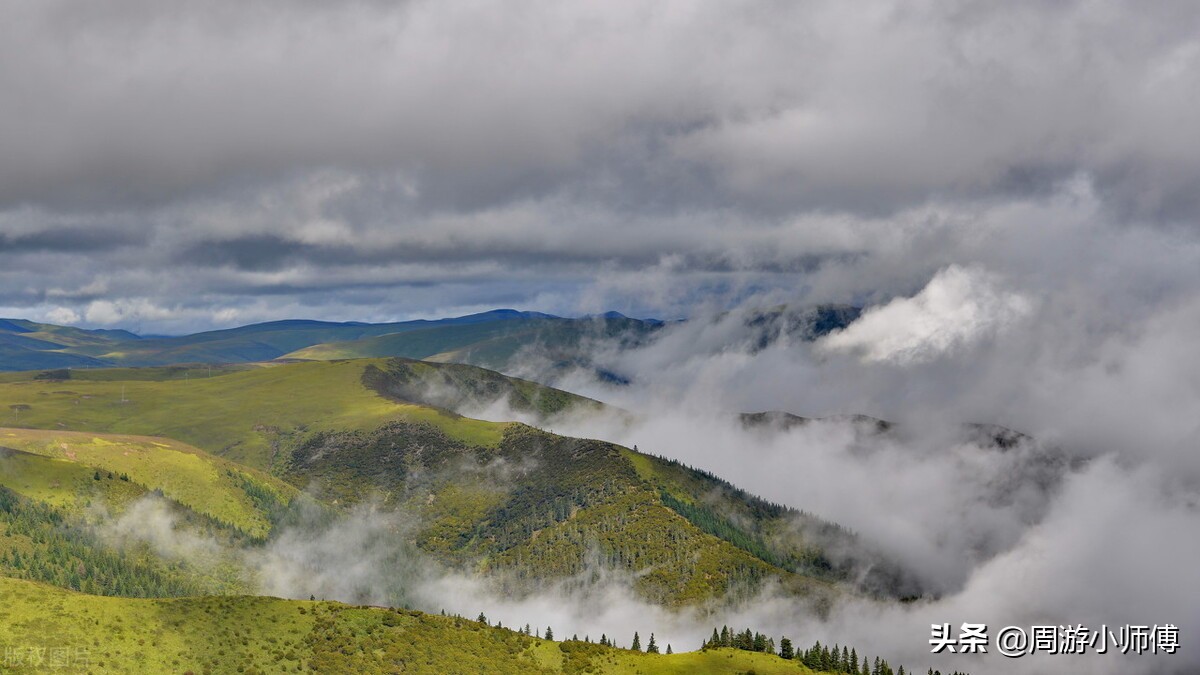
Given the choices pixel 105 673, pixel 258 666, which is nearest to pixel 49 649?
pixel 105 673

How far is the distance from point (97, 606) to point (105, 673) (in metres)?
27.6

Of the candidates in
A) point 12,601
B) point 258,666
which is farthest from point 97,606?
point 258,666

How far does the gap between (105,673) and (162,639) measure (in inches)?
847

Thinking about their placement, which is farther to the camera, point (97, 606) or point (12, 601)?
point (97, 606)

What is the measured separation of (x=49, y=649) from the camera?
173125mm

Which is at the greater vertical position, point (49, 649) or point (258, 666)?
point (49, 649)

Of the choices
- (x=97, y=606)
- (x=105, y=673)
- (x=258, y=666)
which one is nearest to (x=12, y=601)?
(x=97, y=606)

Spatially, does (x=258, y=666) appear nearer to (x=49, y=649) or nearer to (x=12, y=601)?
(x=49, y=649)

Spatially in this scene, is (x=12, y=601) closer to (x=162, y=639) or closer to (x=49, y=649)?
(x=49, y=649)

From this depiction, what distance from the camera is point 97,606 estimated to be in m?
196

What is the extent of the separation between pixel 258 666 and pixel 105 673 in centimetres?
3595

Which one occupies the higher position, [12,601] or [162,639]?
[12,601]

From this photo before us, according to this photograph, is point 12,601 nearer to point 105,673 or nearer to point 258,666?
point 105,673

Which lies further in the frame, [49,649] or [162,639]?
[162,639]
